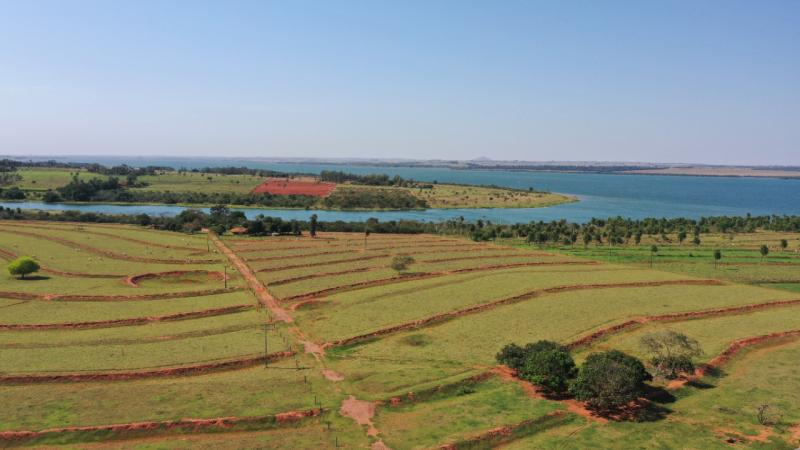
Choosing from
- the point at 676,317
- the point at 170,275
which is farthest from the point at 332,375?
the point at 170,275

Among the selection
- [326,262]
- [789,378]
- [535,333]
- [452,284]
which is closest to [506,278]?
[452,284]

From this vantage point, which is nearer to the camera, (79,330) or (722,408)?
(722,408)

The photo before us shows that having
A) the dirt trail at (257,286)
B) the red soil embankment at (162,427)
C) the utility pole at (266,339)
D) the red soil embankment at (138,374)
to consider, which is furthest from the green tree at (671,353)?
the dirt trail at (257,286)

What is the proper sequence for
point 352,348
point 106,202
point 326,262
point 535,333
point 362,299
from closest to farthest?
point 352,348
point 535,333
point 362,299
point 326,262
point 106,202

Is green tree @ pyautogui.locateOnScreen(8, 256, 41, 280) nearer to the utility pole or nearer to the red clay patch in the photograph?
the utility pole

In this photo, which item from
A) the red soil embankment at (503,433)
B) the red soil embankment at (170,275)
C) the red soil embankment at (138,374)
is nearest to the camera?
the red soil embankment at (503,433)

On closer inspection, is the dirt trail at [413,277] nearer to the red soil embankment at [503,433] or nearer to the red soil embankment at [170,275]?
the red soil embankment at [170,275]

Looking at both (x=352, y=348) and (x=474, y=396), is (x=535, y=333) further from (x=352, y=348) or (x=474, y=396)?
(x=352, y=348)
